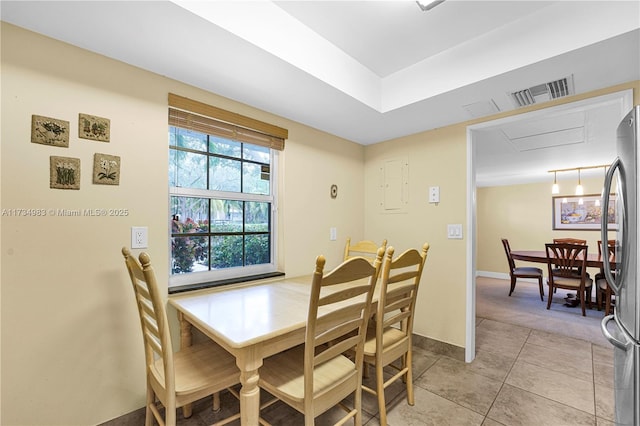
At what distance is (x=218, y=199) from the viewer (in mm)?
2006

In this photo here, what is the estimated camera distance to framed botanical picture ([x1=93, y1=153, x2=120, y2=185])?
144cm

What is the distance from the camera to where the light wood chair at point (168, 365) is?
1136 millimetres

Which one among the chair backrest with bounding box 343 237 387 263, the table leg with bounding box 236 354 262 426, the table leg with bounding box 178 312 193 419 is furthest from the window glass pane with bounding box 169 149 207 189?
the chair backrest with bounding box 343 237 387 263

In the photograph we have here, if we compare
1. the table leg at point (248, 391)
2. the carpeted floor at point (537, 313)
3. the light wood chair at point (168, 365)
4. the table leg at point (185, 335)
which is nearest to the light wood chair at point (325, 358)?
the table leg at point (248, 391)

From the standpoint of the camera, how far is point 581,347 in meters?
2.62

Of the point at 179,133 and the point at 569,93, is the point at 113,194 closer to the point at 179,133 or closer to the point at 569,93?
the point at 179,133

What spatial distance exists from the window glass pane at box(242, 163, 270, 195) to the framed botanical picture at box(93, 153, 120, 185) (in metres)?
0.84

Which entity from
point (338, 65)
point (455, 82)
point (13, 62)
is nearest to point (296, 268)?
point (338, 65)

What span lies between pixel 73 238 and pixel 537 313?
4.98m

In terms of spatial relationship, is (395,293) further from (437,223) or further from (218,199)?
(218,199)

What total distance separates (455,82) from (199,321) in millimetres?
2099

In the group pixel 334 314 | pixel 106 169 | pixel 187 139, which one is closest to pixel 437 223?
pixel 334 314

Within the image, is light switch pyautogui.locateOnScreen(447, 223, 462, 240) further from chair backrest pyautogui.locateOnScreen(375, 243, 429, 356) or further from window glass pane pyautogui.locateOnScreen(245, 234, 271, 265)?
window glass pane pyautogui.locateOnScreen(245, 234, 271, 265)

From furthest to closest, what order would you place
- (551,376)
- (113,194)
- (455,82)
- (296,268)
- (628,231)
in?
(296,268), (551,376), (455,82), (113,194), (628,231)
